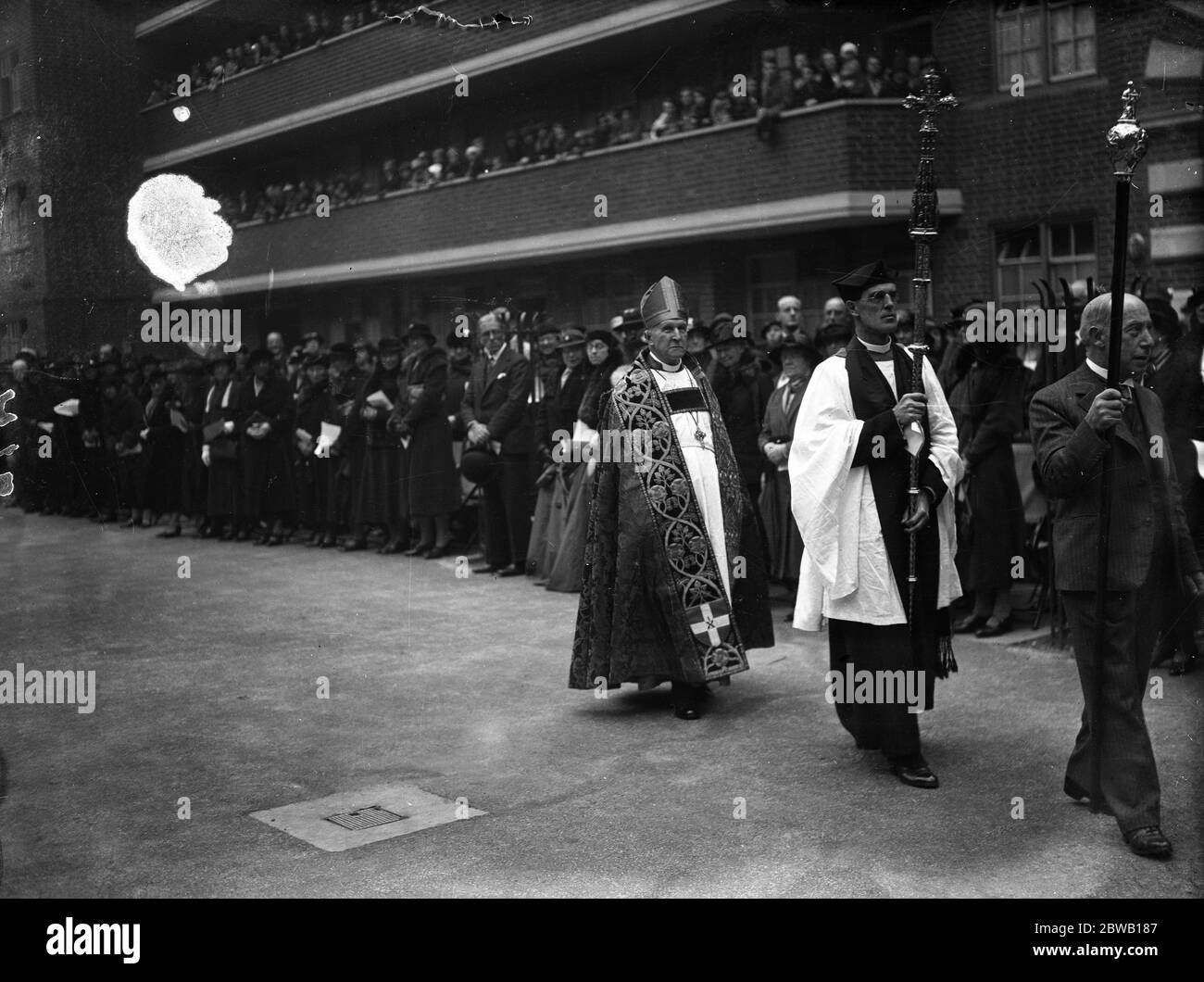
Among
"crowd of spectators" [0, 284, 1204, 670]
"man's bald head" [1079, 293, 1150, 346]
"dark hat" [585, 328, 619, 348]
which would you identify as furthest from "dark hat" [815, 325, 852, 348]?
"man's bald head" [1079, 293, 1150, 346]

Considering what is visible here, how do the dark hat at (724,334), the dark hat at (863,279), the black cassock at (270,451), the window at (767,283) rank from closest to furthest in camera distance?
1. the dark hat at (863,279)
2. the dark hat at (724,334)
3. the black cassock at (270,451)
4. the window at (767,283)

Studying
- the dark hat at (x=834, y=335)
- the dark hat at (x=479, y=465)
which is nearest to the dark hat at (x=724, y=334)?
the dark hat at (x=834, y=335)

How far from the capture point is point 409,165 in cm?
1455

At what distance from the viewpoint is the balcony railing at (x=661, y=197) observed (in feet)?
49.3

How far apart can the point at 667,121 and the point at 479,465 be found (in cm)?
677

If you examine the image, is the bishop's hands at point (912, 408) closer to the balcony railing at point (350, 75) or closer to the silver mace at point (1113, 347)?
the silver mace at point (1113, 347)

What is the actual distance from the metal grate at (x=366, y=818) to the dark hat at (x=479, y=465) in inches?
265

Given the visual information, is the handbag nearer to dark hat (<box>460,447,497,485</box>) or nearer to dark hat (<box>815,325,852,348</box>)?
dark hat (<box>460,447,497,485</box>)

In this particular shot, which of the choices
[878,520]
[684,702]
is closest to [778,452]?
[684,702]

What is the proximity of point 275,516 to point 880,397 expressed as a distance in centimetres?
1029

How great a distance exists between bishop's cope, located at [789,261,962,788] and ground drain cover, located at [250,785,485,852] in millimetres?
1802

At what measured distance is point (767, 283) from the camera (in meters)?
17.3

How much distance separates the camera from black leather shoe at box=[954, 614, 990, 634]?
8844mm

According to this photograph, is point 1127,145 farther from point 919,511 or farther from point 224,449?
point 224,449
